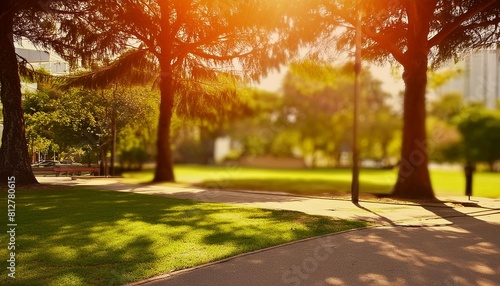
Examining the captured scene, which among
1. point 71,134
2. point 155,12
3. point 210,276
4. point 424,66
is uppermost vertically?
point 155,12

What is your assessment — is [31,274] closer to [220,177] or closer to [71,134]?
[71,134]

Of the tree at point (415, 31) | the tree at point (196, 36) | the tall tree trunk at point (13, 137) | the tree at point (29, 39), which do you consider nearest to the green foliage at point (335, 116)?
the tree at point (196, 36)

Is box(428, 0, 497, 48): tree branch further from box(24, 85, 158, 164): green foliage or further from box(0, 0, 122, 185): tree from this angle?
box(0, 0, 122, 185): tree

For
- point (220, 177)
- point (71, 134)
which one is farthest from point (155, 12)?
point (220, 177)

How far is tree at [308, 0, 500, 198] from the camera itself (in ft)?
52.8

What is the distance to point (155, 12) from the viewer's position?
16031 millimetres

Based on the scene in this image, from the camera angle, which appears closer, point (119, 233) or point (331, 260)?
point (331, 260)

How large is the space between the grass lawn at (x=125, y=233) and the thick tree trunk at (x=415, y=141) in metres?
6.69

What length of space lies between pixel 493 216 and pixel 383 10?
8.42 m

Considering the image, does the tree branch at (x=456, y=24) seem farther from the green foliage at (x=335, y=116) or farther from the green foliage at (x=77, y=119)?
the green foliage at (x=335, y=116)

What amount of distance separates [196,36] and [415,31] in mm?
8073

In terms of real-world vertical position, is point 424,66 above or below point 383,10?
below

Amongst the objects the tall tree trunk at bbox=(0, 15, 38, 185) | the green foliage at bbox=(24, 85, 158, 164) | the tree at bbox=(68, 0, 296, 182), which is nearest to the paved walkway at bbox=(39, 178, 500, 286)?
the green foliage at bbox=(24, 85, 158, 164)

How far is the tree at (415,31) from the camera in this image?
52.8 feet
